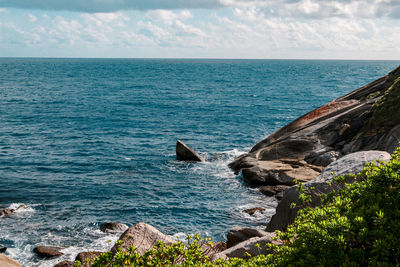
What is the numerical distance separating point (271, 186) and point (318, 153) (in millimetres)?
4640

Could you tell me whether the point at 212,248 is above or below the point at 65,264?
above

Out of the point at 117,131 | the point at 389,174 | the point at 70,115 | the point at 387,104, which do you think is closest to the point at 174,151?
the point at 117,131

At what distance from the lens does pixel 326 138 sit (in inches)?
1179

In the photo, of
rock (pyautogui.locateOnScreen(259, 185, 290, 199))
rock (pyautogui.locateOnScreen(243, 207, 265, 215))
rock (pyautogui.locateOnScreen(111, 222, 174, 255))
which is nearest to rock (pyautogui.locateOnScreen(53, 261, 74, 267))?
rock (pyautogui.locateOnScreen(111, 222, 174, 255))

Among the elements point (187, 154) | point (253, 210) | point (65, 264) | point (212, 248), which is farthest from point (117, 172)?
point (212, 248)

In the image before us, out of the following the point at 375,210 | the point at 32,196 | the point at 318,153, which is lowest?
the point at 32,196

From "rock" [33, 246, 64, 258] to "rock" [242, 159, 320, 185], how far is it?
51.2 ft

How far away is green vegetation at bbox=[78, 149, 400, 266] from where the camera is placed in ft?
23.3

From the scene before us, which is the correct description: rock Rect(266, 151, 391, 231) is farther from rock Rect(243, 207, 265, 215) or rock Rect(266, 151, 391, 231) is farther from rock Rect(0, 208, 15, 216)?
rock Rect(0, 208, 15, 216)

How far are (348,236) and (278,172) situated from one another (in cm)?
2177

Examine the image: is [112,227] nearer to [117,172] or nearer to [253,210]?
[253,210]

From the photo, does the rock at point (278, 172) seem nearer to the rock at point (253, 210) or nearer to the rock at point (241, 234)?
the rock at point (253, 210)

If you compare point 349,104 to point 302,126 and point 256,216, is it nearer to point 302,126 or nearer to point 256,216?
point 302,126

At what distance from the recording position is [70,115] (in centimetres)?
6169
